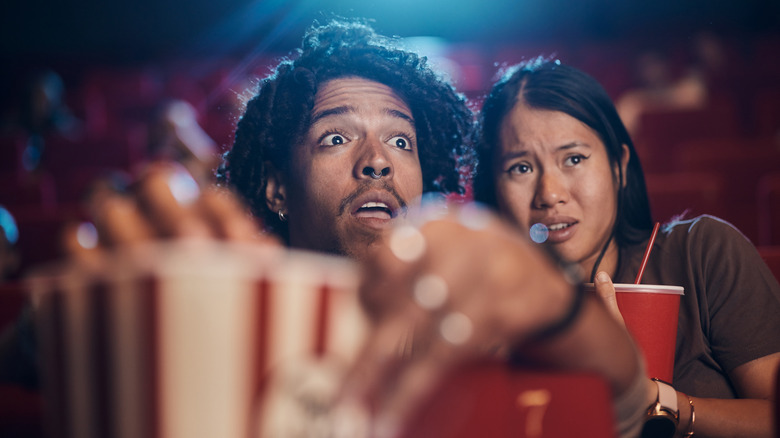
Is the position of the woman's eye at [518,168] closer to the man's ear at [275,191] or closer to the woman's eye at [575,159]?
the woman's eye at [575,159]

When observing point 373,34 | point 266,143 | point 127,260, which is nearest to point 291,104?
point 266,143

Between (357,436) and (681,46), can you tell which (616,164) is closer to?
(357,436)

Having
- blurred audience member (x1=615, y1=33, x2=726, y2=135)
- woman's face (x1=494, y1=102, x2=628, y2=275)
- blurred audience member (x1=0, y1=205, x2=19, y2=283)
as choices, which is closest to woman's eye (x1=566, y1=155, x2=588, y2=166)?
woman's face (x1=494, y1=102, x2=628, y2=275)

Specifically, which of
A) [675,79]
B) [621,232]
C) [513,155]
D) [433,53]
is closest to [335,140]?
[513,155]

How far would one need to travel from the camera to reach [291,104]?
1.15m

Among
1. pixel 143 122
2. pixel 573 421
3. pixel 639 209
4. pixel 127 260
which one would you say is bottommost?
pixel 573 421

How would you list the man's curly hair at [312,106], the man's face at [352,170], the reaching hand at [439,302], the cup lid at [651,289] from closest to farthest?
the reaching hand at [439,302] < the cup lid at [651,289] < the man's face at [352,170] < the man's curly hair at [312,106]

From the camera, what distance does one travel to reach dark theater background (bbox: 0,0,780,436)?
7.94 ft

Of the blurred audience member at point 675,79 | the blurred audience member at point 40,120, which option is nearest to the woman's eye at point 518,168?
the blurred audience member at point 675,79

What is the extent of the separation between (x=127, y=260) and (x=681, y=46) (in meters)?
4.46

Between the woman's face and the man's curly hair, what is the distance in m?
0.16

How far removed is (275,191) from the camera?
1179 mm

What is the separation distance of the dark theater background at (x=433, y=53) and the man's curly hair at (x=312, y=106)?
30cm

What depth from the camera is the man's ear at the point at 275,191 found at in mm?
1160
